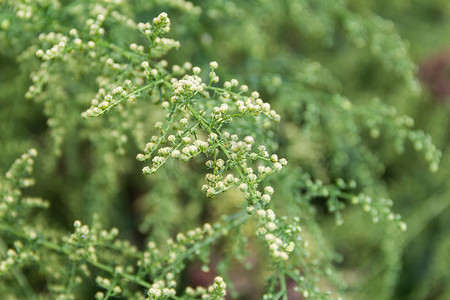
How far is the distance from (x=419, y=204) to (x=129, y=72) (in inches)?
75.8

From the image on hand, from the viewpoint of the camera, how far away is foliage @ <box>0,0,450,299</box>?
0.99 meters

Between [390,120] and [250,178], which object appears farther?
[390,120]

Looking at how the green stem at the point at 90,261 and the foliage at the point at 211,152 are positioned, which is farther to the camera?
the green stem at the point at 90,261

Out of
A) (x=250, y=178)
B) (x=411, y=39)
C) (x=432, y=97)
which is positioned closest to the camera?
(x=250, y=178)

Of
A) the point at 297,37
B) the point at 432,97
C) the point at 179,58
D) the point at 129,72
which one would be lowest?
the point at 129,72

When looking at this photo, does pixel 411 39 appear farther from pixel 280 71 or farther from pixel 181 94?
pixel 181 94

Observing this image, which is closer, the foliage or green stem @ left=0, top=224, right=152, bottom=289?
the foliage

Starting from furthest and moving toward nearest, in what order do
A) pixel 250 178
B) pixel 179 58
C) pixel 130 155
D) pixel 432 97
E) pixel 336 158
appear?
pixel 432 97, pixel 130 155, pixel 179 58, pixel 336 158, pixel 250 178

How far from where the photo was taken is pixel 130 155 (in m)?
2.36

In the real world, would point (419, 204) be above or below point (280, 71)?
below

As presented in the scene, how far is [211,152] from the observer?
0.87m

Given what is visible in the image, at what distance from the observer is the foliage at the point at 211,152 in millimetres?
986

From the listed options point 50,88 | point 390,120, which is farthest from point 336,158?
point 50,88

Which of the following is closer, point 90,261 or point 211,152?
point 211,152
